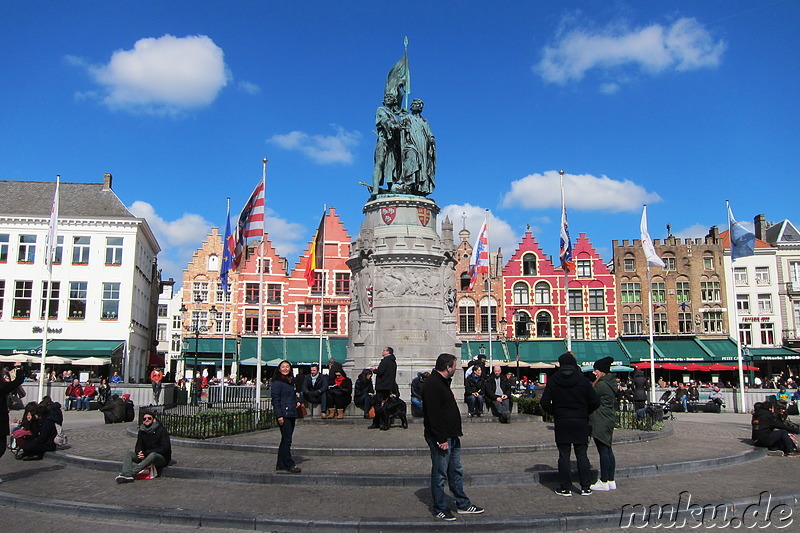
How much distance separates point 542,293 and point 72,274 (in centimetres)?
3463

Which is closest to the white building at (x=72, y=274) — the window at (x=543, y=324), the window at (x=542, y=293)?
the window at (x=543, y=324)

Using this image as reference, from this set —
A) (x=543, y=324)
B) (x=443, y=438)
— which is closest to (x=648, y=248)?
(x=443, y=438)

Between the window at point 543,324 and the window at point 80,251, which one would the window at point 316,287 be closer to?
the window at point 80,251

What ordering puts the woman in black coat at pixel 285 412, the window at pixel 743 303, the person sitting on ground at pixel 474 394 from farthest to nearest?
the window at pixel 743 303 → the person sitting on ground at pixel 474 394 → the woman in black coat at pixel 285 412

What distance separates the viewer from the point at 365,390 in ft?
56.4

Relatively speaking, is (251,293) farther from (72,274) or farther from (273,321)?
(72,274)

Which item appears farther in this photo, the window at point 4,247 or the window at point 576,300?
the window at point 576,300

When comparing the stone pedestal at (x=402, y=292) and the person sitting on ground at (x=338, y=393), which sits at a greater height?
the stone pedestal at (x=402, y=292)

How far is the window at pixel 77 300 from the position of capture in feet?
137

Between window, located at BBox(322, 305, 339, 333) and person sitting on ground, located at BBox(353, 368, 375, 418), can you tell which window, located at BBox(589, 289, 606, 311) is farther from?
person sitting on ground, located at BBox(353, 368, 375, 418)

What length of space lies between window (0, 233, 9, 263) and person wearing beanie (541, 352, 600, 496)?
41890 mm

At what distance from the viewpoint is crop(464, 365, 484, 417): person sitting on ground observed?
17156 mm

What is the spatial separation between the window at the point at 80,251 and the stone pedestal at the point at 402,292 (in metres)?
28.3

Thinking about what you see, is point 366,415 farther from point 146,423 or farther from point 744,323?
point 744,323
